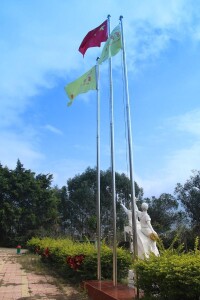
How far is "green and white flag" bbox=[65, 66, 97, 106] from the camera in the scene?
10039 mm

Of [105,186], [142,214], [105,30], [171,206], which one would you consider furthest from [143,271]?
[105,186]

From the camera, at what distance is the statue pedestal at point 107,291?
21.6 feet

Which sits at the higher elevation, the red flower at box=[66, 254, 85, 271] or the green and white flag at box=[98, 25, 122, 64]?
the green and white flag at box=[98, 25, 122, 64]

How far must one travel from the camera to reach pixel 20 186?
120ft

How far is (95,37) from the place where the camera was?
9570 mm

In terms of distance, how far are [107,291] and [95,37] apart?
5.83 meters

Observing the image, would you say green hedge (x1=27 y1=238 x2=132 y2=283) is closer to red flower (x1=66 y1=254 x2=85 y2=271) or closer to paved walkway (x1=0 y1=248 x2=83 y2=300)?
red flower (x1=66 y1=254 x2=85 y2=271)

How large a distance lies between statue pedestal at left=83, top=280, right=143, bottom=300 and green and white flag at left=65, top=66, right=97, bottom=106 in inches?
178

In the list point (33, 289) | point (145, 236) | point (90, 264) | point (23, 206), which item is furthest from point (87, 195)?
point (90, 264)

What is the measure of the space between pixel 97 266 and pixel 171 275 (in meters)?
4.38

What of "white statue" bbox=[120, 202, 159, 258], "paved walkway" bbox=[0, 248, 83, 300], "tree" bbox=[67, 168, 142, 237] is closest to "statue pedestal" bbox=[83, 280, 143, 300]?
"paved walkway" bbox=[0, 248, 83, 300]

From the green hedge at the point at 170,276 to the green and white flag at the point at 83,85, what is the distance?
17.0 feet

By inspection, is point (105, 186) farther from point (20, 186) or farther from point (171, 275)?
point (171, 275)

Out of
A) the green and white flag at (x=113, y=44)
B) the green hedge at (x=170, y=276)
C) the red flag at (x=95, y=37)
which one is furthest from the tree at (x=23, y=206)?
the green hedge at (x=170, y=276)
